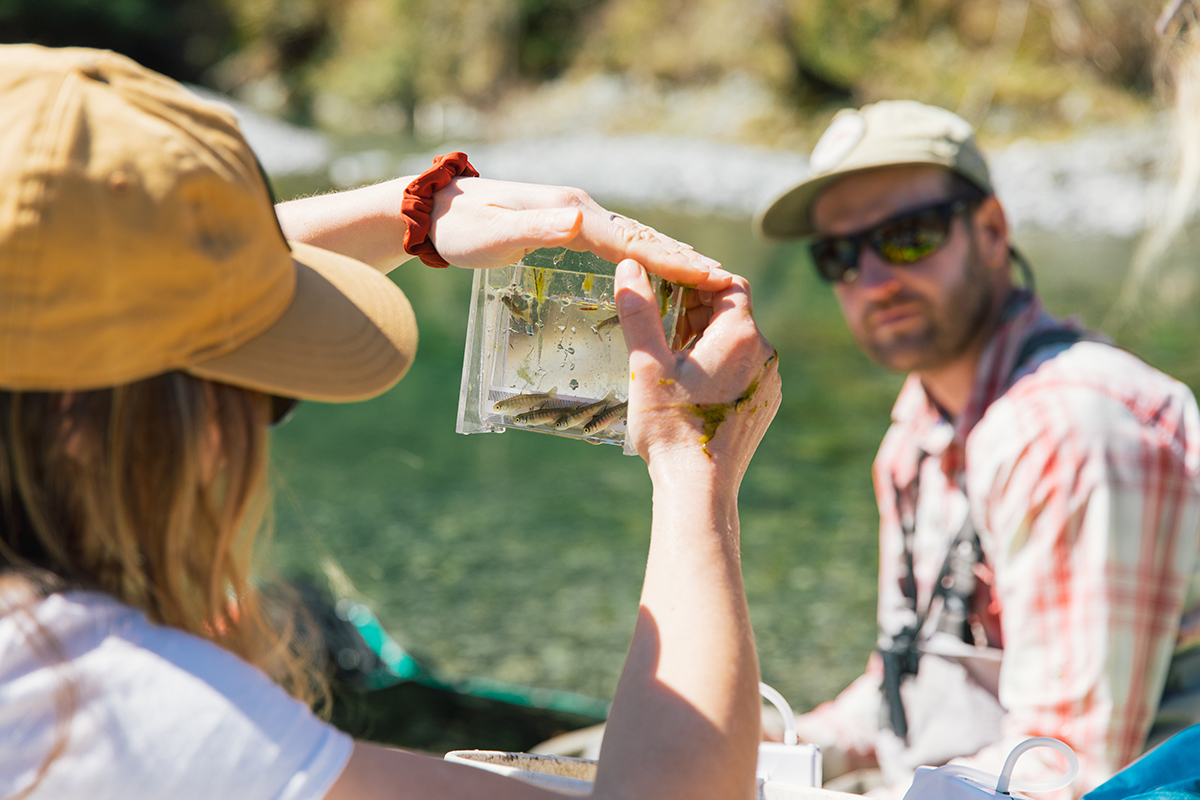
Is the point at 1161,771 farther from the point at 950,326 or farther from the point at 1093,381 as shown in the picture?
the point at 950,326

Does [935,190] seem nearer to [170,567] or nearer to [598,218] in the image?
[598,218]

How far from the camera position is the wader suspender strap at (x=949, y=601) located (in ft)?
6.75

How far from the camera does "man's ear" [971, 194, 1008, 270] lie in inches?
98.5

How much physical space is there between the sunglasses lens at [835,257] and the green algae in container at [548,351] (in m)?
1.57

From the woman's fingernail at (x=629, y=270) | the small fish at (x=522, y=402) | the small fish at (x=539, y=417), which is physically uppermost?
the woman's fingernail at (x=629, y=270)

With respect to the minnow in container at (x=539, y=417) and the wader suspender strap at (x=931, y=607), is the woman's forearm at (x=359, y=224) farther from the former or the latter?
the wader suspender strap at (x=931, y=607)

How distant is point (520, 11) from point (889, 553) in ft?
72.7

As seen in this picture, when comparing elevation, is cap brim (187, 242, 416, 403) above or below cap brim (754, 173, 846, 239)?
below

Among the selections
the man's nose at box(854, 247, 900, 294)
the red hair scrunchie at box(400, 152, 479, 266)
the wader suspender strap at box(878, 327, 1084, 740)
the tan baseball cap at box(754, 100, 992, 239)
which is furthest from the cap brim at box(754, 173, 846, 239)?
the red hair scrunchie at box(400, 152, 479, 266)

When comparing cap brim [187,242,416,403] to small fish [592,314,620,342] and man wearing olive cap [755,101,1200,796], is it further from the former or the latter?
man wearing olive cap [755,101,1200,796]

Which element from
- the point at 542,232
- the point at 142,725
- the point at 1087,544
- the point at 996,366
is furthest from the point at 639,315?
the point at 996,366

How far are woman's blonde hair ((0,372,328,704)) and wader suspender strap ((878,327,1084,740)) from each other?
161cm

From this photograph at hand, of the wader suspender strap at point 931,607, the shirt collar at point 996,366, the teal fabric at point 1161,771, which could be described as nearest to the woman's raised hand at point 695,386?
the teal fabric at point 1161,771

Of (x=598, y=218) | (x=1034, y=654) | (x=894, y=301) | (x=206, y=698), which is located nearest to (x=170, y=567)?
(x=206, y=698)
